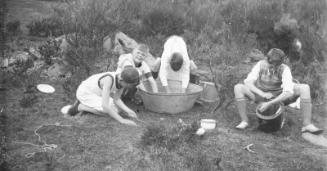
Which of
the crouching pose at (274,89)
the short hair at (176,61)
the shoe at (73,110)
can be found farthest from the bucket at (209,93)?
the shoe at (73,110)

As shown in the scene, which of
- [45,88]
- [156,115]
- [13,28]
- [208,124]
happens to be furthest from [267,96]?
[13,28]

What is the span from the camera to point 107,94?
4.43 meters

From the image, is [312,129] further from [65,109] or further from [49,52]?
[49,52]

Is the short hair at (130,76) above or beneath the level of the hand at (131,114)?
above

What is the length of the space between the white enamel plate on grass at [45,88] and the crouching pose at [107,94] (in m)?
0.88

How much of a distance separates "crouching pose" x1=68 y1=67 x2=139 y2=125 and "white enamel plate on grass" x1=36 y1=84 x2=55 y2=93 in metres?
0.88

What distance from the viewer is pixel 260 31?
29.2ft

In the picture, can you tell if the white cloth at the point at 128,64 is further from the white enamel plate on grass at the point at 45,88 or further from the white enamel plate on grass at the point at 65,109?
the white enamel plate on grass at the point at 45,88

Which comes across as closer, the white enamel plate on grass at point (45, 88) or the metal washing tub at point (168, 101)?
the metal washing tub at point (168, 101)

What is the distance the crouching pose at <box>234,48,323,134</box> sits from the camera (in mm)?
4504

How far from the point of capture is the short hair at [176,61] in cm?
531

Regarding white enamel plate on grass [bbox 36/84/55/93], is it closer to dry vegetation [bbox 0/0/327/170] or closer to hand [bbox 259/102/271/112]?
dry vegetation [bbox 0/0/327/170]

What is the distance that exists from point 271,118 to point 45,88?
3.19 meters

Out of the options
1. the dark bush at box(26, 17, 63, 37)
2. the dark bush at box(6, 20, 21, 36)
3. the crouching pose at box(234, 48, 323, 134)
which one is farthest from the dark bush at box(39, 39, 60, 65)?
the crouching pose at box(234, 48, 323, 134)
